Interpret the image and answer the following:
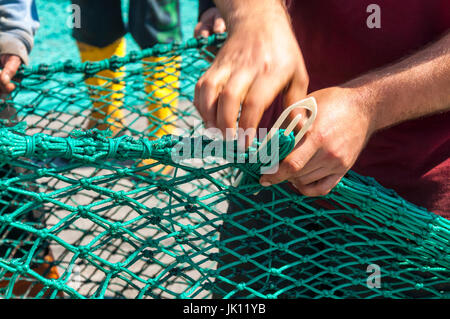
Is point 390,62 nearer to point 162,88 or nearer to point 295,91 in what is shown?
point 295,91

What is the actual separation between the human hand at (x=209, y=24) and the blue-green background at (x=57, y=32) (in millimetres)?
2101

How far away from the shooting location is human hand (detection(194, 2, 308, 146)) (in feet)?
1.96

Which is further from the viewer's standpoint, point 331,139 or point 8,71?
point 8,71

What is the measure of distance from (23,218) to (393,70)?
108 centimetres

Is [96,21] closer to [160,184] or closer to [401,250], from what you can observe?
[160,184]

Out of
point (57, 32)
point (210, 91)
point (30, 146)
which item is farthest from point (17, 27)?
point (57, 32)

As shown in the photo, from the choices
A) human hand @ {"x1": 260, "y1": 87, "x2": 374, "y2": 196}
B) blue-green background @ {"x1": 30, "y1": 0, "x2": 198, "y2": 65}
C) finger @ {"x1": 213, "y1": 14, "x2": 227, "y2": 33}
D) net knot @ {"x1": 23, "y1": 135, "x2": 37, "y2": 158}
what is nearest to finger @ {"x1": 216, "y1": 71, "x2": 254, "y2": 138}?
human hand @ {"x1": 260, "y1": 87, "x2": 374, "y2": 196}

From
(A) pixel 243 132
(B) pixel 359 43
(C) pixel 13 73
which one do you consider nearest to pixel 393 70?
(B) pixel 359 43

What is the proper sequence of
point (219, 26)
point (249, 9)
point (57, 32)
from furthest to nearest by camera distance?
point (57, 32) < point (219, 26) < point (249, 9)

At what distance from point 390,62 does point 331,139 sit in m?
0.29

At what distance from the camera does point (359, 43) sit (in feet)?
2.67

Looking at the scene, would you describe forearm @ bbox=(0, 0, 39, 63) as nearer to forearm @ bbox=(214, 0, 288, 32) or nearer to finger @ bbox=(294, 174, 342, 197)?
forearm @ bbox=(214, 0, 288, 32)

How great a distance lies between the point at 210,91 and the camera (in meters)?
0.60
